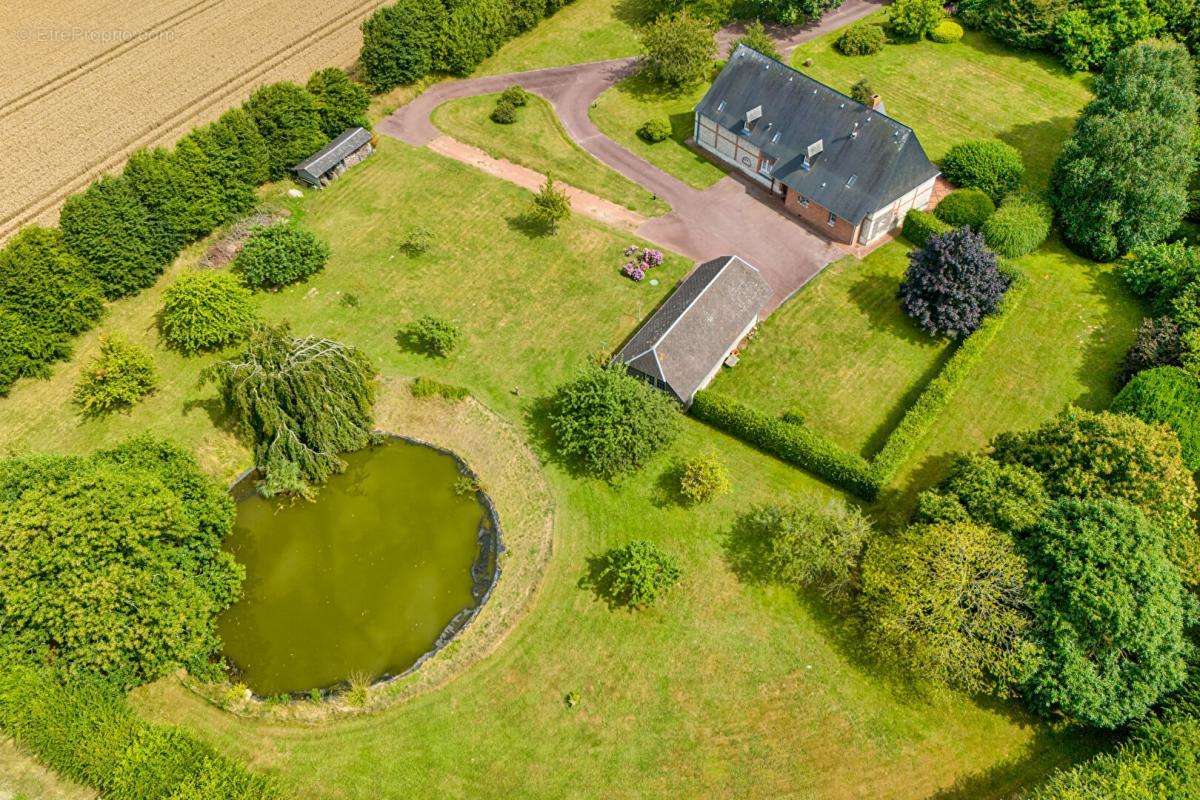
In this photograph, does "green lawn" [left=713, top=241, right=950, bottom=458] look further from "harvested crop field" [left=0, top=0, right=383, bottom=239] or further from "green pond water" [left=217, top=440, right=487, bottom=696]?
"harvested crop field" [left=0, top=0, right=383, bottom=239]

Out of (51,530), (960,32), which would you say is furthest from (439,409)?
(960,32)

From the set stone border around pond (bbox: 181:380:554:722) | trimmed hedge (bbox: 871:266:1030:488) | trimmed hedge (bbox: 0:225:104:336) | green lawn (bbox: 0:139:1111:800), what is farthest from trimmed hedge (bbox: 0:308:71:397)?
trimmed hedge (bbox: 871:266:1030:488)

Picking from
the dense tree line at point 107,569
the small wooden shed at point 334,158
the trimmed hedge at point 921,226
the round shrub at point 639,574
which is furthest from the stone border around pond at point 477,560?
the trimmed hedge at point 921,226

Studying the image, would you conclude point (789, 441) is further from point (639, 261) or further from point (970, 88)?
point (970, 88)

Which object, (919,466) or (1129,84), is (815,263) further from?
(1129,84)

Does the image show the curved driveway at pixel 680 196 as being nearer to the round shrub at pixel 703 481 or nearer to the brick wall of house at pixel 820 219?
the brick wall of house at pixel 820 219

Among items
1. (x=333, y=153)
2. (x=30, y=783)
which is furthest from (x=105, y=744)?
(x=333, y=153)

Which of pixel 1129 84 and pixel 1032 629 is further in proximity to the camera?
pixel 1129 84
